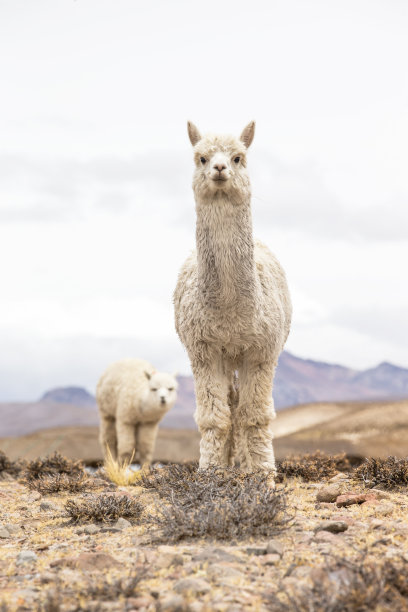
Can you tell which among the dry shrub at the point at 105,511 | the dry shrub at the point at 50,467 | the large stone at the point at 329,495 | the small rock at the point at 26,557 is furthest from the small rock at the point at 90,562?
the dry shrub at the point at 50,467

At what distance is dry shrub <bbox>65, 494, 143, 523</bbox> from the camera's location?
635cm

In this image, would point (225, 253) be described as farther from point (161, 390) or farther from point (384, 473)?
point (161, 390)

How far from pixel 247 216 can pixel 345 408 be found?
1240 centimetres

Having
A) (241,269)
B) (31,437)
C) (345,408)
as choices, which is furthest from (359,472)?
(31,437)

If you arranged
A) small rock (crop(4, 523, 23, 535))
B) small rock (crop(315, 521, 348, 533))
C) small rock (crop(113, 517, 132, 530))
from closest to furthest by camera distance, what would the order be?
small rock (crop(315, 521, 348, 533)) → small rock (crop(113, 517, 132, 530)) → small rock (crop(4, 523, 23, 535))

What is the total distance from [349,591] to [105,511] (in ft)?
10.3

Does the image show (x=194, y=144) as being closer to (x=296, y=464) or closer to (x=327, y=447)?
(x=296, y=464)

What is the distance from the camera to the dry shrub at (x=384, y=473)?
26.1ft

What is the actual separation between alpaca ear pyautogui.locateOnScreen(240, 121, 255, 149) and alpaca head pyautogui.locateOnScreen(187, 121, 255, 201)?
6.3 inches

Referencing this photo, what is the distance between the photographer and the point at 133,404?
42.7 ft

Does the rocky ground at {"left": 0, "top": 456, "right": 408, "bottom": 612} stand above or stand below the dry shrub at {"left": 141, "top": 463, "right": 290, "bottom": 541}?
below

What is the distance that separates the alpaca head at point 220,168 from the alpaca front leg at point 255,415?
2178mm

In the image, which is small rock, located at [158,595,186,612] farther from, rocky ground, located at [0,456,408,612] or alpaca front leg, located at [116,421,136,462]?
alpaca front leg, located at [116,421,136,462]

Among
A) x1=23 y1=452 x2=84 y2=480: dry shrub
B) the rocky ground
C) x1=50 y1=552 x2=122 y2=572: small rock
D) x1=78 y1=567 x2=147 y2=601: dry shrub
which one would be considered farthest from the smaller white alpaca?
x1=78 y1=567 x2=147 y2=601: dry shrub
